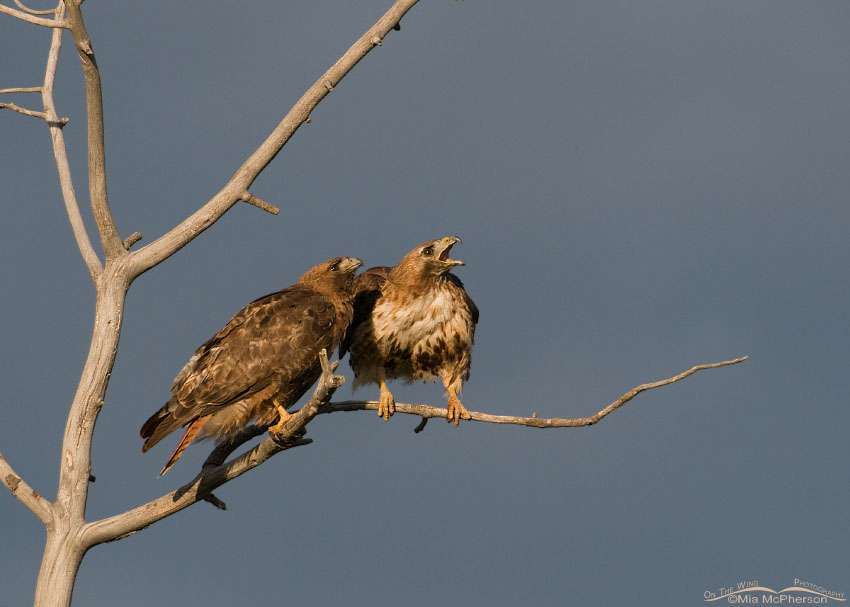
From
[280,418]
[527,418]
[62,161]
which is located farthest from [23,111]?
[527,418]

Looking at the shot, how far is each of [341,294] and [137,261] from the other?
230 centimetres

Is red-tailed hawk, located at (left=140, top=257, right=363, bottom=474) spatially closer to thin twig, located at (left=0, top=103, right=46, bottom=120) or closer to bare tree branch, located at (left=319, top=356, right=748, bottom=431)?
bare tree branch, located at (left=319, top=356, right=748, bottom=431)

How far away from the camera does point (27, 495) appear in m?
9.60

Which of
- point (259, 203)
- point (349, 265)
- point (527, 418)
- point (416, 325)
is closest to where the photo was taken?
point (527, 418)

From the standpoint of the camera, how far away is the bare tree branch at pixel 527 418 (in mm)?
8359

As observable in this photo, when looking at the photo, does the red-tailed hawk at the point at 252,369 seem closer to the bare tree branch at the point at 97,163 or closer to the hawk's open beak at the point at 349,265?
the hawk's open beak at the point at 349,265

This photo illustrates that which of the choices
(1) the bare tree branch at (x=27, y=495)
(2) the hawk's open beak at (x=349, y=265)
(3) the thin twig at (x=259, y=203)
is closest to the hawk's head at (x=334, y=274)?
(2) the hawk's open beak at (x=349, y=265)

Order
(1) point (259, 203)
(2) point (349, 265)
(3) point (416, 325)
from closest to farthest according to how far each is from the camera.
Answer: (1) point (259, 203)
(3) point (416, 325)
(2) point (349, 265)

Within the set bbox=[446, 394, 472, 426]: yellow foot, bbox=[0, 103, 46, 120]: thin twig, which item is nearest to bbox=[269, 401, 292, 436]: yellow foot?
bbox=[446, 394, 472, 426]: yellow foot

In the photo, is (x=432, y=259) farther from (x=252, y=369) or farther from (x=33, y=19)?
(x=33, y=19)

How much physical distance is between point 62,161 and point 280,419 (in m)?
3.65

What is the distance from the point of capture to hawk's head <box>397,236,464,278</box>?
1135cm

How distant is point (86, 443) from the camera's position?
9.56 meters

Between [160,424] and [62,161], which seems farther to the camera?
[62,161]
